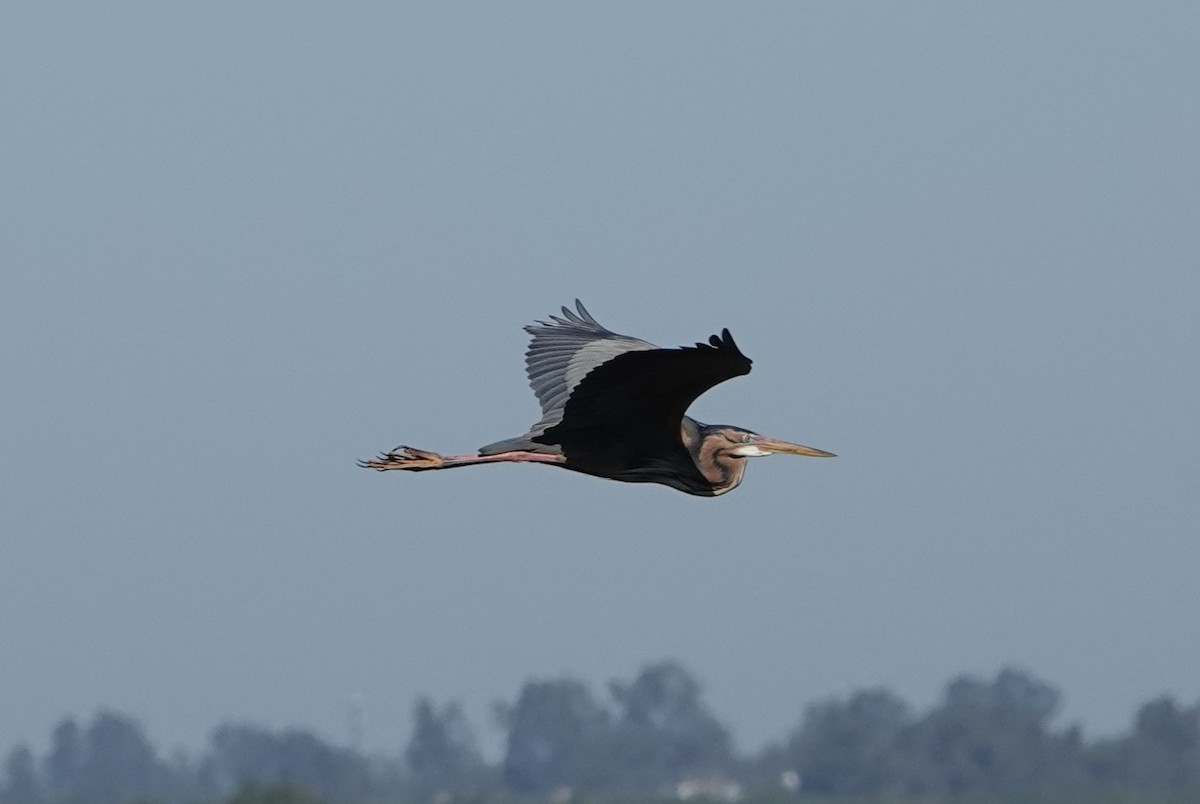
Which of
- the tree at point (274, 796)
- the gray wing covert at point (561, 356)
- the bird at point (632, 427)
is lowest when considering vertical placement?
the bird at point (632, 427)

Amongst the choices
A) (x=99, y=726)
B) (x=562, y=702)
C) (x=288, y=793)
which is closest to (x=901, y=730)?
(x=288, y=793)

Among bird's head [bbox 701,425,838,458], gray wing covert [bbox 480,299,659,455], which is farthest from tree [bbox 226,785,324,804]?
bird's head [bbox 701,425,838,458]

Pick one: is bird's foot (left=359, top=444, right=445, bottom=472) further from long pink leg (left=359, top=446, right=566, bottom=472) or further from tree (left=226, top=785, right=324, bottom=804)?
tree (left=226, top=785, right=324, bottom=804)

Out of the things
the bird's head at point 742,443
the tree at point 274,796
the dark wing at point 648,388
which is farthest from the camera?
the tree at point 274,796

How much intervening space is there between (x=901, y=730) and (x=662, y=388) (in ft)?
152

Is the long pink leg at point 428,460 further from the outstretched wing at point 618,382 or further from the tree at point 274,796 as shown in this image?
the tree at point 274,796

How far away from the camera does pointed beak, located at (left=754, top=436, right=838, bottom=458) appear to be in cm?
1093

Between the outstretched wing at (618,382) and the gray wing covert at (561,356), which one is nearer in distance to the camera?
the outstretched wing at (618,382)

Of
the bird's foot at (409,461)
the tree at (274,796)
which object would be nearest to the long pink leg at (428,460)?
Answer: the bird's foot at (409,461)

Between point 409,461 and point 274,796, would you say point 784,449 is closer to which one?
point 409,461

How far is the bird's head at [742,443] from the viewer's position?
10.7 metres

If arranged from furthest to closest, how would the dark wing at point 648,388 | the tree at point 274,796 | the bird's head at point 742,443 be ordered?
the tree at point 274,796, the bird's head at point 742,443, the dark wing at point 648,388

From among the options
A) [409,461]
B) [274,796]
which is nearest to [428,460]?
[409,461]

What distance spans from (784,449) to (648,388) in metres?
1.43
